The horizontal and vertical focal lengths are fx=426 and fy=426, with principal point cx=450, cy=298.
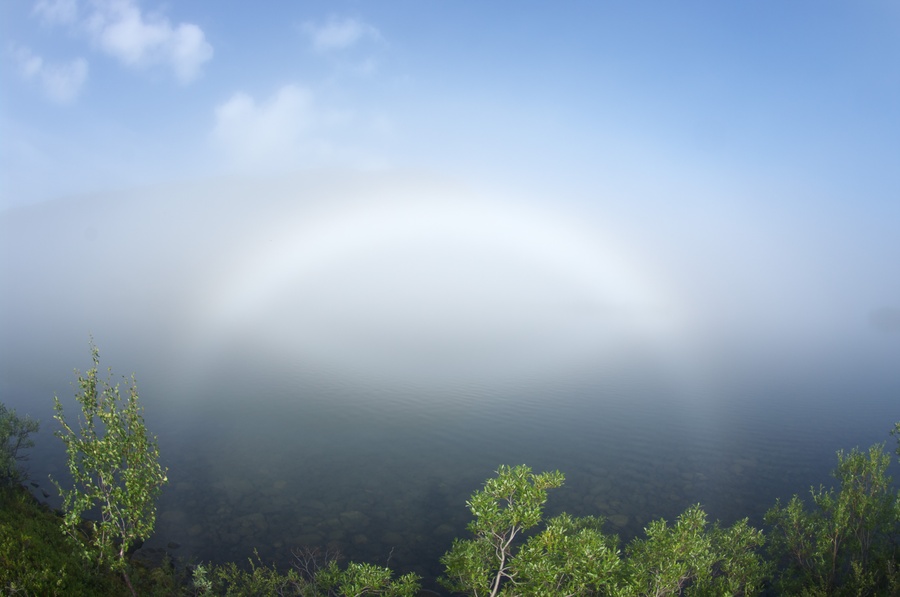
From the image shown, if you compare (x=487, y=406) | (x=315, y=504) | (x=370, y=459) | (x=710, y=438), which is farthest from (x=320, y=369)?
(x=710, y=438)

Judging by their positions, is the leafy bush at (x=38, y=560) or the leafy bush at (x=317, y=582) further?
the leafy bush at (x=38, y=560)

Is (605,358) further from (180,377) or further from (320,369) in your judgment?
(180,377)

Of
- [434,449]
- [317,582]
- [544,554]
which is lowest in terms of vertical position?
[317,582]

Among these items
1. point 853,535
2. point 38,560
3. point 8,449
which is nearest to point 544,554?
point 38,560

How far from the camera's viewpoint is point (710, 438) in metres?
83.8

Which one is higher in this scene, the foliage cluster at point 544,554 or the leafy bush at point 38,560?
the foliage cluster at point 544,554

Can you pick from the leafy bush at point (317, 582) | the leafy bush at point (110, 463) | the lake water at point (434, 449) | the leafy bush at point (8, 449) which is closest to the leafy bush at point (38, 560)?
the leafy bush at point (110, 463)

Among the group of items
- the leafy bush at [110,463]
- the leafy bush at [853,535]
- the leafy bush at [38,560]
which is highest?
the leafy bush at [853,535]

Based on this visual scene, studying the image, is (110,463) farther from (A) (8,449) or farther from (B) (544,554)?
(A) (8,449)

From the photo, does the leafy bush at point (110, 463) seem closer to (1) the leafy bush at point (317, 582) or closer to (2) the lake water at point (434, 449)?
(1) the leafy bush at point (317, 582)

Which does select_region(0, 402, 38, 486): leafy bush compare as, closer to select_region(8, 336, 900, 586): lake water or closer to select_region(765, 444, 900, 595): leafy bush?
select_region(8, 336, 900, 586): lake water

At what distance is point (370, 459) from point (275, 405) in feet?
129

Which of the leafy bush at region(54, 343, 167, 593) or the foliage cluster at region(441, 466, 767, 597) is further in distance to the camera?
the leafy bush at region(54, 343, 167, 593)

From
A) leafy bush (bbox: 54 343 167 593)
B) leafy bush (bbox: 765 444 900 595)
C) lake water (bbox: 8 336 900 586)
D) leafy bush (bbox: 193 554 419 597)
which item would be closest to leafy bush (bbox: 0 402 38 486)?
lake water (bbox: 8 336 900 586)
